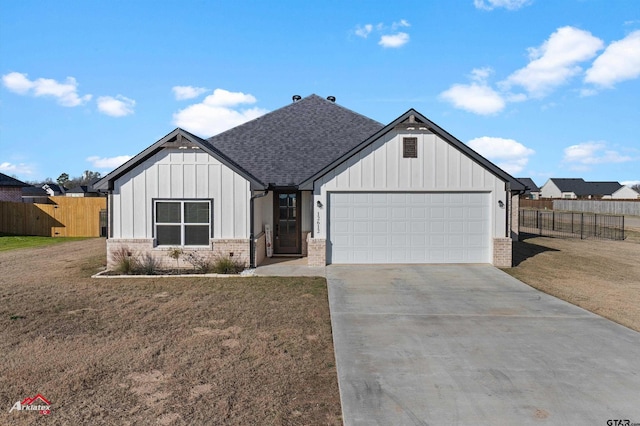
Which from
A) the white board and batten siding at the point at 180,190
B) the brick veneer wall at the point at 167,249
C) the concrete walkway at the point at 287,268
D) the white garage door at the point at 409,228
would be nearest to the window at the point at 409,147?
the white garage door at the point at 409,228

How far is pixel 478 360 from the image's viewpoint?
6008 millimetres

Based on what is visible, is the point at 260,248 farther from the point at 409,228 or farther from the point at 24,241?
the point at 24,241

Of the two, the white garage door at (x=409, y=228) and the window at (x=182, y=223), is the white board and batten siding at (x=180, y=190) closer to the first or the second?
the window at (x=182, y=223)

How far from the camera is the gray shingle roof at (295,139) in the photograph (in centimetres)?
1628

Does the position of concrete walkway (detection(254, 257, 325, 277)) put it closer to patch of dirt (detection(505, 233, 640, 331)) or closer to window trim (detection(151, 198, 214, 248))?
window trim (detection(151, 198, 214, 248))

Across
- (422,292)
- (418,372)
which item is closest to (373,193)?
(422,292)

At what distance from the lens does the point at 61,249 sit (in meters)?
18.8

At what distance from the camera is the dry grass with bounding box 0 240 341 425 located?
4.63 meters

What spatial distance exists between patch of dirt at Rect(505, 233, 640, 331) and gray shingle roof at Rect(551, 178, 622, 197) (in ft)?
266

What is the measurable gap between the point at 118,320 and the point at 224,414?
15.0ft

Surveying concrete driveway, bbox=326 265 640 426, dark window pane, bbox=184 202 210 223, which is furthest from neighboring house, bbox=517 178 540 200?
dark window pane, bbox=184 202 210 223

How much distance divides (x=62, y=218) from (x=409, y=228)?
2245cm

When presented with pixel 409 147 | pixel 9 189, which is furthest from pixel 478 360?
pixel 9 189

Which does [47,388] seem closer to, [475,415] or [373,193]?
[475,415]
